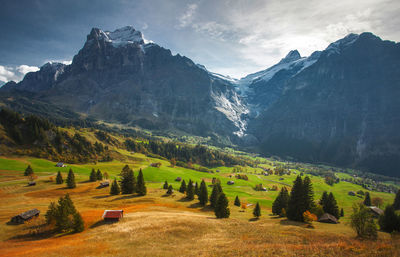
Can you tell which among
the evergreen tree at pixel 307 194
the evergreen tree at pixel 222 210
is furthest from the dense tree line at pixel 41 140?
the evergreen tree at pixel 307 194

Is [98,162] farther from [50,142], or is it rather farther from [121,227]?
[121,227]

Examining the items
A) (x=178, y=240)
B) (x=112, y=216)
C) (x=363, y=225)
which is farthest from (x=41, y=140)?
(x=363, y=225)

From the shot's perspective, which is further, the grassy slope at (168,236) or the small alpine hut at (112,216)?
the small alpine hut at (112,216)

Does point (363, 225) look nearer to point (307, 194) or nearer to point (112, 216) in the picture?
point (307, 194)

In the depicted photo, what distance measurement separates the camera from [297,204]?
5638 centimetres

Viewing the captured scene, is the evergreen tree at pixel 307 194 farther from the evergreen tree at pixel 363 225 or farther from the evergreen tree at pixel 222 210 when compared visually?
the evergreen tree at pixel 222 210

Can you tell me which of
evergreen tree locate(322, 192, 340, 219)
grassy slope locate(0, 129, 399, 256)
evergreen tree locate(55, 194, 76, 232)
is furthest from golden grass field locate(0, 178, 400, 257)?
evergreen tree locate(322, 192, 340, 219)

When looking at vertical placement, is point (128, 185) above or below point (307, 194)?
below

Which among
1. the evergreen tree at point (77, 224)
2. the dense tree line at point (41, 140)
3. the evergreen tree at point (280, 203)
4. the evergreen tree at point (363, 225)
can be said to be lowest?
the evergreen tree at point (280, 203)

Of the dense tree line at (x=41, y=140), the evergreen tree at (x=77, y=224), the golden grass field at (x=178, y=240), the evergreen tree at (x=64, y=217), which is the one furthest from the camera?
the dense tree line at (x=41, y=140)

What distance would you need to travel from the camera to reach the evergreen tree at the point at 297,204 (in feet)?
183

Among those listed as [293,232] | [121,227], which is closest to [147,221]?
[121,227]

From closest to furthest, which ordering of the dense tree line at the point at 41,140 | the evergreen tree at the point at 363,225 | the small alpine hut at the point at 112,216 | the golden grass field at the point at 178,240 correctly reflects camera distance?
the golden grass field at the point at 178,240
the evergreen tree at the point at 363,225
the small alpine hut at the point at 112,216
the dense tree line at the point at 41,140

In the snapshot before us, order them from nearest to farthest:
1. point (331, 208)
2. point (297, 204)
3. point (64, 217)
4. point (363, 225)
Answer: point (363, 225), point (64, 217), point (297, 204), point (331, 208)
